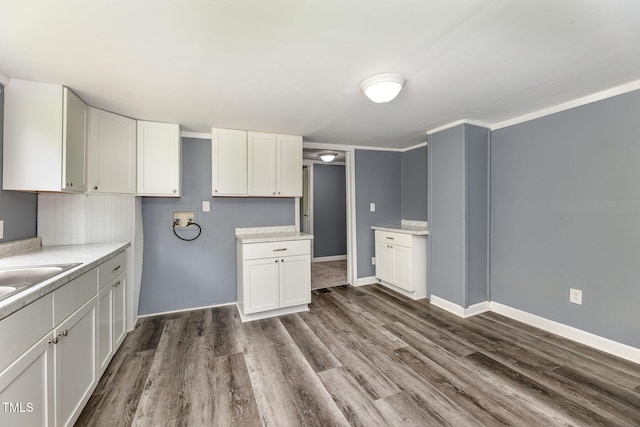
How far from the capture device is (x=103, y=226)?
95.0 inches

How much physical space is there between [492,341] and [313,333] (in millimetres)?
1605

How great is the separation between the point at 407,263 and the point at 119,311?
3.05 metres

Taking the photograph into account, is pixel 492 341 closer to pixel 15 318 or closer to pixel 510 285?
pixel 510 285

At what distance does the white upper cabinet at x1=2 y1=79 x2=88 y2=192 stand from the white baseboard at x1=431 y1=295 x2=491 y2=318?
3710mm

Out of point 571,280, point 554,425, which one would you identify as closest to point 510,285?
point 571,280

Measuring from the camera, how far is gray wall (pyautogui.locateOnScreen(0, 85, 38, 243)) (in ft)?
6.00

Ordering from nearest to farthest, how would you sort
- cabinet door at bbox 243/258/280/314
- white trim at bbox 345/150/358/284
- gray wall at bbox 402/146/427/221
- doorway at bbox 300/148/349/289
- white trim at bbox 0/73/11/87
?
white trim at bbox 0/73/11/87, cabinet door at bbox 243/258/280/314, gray wall at bbox 402/146/427/221, white trim at bbox 345/150/358/284, doorway at bbox 300/148/349/289

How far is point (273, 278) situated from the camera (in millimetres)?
2859

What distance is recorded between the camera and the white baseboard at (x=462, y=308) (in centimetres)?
284

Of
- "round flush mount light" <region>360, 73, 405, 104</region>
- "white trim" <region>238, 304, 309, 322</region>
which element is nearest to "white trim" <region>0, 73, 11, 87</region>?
"round flush mount light" <region>360, 73, 405, 104</region>

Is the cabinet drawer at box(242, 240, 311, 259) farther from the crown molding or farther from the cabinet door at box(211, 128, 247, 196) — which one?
the crown molding

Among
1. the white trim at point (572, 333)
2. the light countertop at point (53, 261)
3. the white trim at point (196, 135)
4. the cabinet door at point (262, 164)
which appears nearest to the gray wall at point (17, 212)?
the light countertop at point (53, 261)

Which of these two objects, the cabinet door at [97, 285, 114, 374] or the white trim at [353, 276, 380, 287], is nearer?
the cabinet door at [97, 285, 114, 374]

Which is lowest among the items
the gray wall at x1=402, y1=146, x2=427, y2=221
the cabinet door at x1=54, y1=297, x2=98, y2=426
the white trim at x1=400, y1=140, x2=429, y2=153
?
the cabinet door at x1=54, y1=297, x2=98, y2=426
